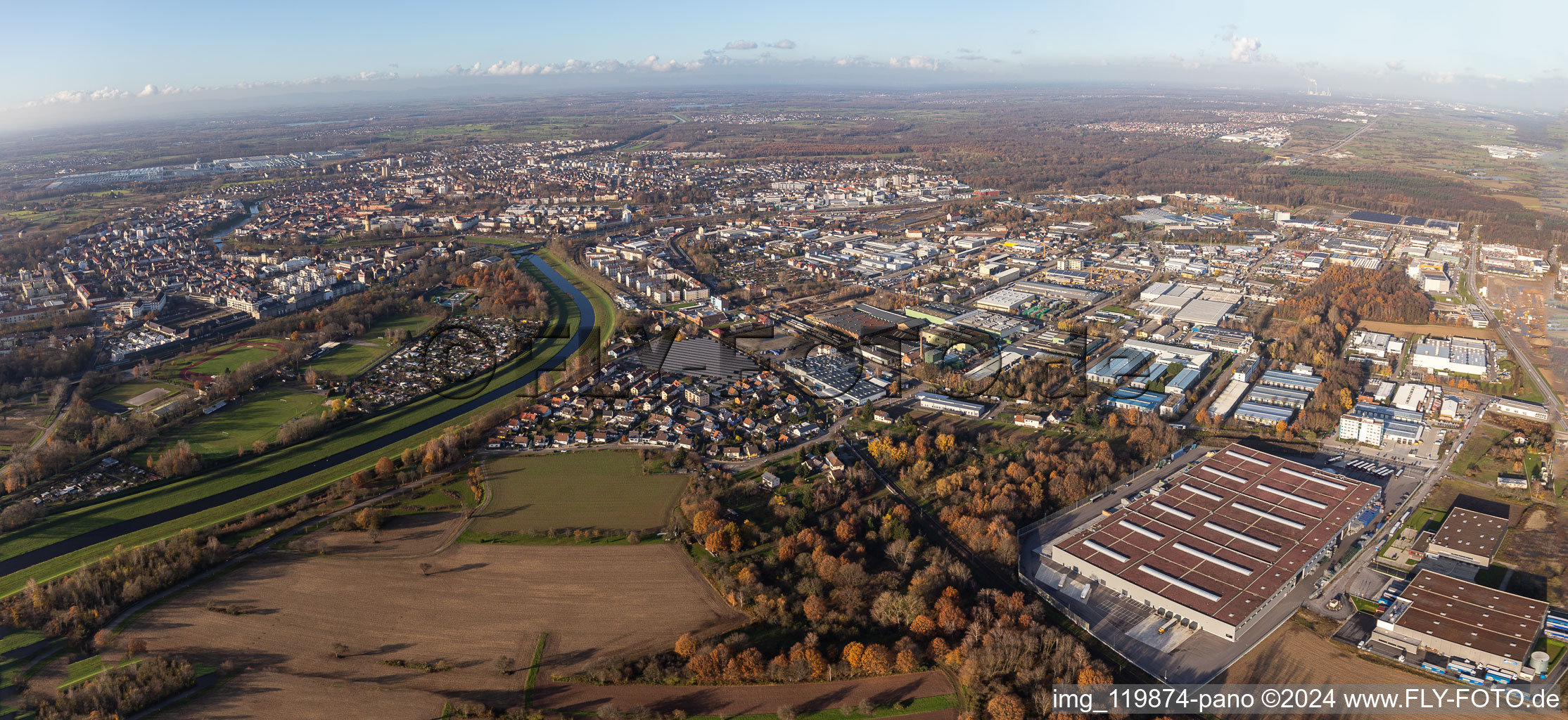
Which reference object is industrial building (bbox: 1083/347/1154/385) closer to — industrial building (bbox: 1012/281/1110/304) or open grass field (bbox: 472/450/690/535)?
industrial building (bbox: 1012/281/1110/304)

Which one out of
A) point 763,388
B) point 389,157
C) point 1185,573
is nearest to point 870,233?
point 763,388

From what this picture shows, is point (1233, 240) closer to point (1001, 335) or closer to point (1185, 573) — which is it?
point (1001, 335)

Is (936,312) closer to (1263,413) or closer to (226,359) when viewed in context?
(1263,413)

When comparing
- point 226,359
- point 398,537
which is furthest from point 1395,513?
point 226,359

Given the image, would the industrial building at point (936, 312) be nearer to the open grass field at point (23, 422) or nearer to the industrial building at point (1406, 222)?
the open grass field at point (23, 422)

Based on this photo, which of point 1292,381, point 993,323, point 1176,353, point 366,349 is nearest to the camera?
point 1292,381

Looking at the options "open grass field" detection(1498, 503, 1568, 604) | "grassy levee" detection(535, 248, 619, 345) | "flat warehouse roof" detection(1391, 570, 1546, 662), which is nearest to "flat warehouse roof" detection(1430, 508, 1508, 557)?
"open grass field" detection(1498, 503, 1568, 604)

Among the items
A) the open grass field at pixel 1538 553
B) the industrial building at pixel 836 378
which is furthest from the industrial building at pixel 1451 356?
the industrial building at pixel 836 378
